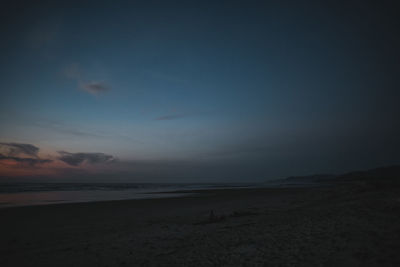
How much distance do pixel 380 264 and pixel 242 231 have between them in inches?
154

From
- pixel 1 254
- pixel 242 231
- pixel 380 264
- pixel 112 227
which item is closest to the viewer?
pixel 380 264

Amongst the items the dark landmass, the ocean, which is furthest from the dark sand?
the ocean

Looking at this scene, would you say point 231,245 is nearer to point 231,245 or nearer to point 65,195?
point 231,245

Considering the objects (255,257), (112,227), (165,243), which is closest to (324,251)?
(255,257)

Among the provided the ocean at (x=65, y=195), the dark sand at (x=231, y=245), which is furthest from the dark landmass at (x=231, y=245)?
the ocean at (x=65, y=195)

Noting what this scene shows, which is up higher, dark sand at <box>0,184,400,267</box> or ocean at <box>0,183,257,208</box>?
dark sand at <box>0,184,400,267</box>

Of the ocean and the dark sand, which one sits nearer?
the dark sand

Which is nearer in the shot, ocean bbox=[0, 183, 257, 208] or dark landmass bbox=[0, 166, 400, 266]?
dark landmass bbox=[0, 166, 400, 266]

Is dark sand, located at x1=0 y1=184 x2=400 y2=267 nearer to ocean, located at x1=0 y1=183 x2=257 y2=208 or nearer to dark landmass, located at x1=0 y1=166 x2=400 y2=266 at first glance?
dark landmass, located at x1=0 y1=166 x2=400 y2=266

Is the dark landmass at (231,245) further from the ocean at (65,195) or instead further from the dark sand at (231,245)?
the ocean at (65,195)

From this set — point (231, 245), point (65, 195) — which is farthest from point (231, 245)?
point (65, 195)

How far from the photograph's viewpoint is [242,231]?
7281 mm

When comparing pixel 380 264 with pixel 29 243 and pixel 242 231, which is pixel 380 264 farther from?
pixel 29 243

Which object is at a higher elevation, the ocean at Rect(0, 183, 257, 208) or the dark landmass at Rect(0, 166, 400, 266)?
the dark landmass at Rect(0, 166, 400, 266)
